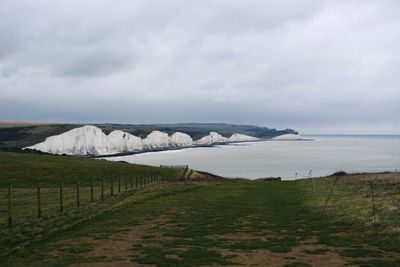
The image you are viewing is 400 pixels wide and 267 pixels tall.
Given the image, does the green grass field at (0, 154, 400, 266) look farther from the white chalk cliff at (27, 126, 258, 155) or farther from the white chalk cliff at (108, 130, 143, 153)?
the white chalk cliff at (108, 130, 143, 153)

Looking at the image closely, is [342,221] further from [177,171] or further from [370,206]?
[177,171]

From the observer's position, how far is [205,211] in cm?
2350

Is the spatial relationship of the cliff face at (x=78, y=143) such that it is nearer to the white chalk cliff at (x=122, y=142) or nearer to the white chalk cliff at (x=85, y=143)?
the white chalk cliff at (x=85, y=143)

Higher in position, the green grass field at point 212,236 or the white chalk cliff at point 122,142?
the white chalk cliff at point 122,142

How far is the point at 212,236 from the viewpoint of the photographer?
52.6ft

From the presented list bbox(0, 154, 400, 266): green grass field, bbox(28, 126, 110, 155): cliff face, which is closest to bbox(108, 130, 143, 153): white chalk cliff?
bbox(28, 126, 110, 155): cliff face

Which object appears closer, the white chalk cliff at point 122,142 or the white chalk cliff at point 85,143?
the white chalk cliff at point 85,143

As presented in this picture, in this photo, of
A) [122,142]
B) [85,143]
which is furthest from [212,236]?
[122,142]

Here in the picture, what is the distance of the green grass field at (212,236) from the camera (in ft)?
40.5

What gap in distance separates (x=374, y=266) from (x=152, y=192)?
2537 cm

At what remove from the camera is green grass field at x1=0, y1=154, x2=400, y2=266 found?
1234cm

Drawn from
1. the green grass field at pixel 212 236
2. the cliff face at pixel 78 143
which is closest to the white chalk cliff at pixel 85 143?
the cliff face at pixel 78 143

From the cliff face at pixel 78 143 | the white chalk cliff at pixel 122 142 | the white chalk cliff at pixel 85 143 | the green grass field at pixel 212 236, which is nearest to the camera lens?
the green grass field at pixel 212 236

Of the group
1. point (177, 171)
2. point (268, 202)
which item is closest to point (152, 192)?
point (268, 202)
